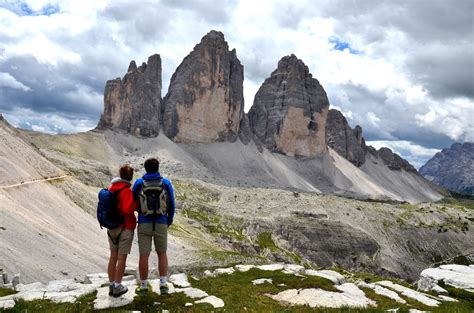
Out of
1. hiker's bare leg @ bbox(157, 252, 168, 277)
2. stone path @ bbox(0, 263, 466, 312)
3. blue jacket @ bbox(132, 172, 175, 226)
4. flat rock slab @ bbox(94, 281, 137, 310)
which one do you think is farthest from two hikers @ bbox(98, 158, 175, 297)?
stone path @ bbox(0, 263, 466, 312)

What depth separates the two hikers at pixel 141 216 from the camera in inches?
575

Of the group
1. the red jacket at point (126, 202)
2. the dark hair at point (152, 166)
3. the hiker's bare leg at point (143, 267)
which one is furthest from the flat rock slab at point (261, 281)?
the dark hair at point (152, 166)

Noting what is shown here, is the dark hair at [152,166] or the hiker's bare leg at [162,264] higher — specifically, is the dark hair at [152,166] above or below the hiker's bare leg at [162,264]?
above

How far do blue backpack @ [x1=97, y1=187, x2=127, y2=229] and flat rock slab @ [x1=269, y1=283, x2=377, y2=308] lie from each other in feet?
25.2

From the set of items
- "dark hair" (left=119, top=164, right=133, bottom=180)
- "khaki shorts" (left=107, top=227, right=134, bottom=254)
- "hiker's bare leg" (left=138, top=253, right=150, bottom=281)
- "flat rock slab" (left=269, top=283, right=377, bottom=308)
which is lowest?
"flat rock slab" (left=269, top=283, right=377, bottom=308)

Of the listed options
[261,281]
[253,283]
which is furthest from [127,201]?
[261,281]

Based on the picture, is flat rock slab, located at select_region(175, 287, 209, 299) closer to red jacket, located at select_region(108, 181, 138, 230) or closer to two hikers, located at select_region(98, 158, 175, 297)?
two hikers, located at select_region(98, 158, 175, 297)

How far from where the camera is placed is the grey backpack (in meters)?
14.6

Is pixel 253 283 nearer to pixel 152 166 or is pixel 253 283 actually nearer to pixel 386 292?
pixel 386 292

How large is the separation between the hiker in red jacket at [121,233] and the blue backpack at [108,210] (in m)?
0.14

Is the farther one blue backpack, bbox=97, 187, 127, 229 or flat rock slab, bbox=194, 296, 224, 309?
blue backpack, bbox=97, 187, 127, 229

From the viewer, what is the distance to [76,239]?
4422 centimetres

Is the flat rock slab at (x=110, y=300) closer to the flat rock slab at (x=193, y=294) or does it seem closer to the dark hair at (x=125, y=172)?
the flat rock slab at (x=193, y=294)

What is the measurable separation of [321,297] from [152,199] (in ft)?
28.6
